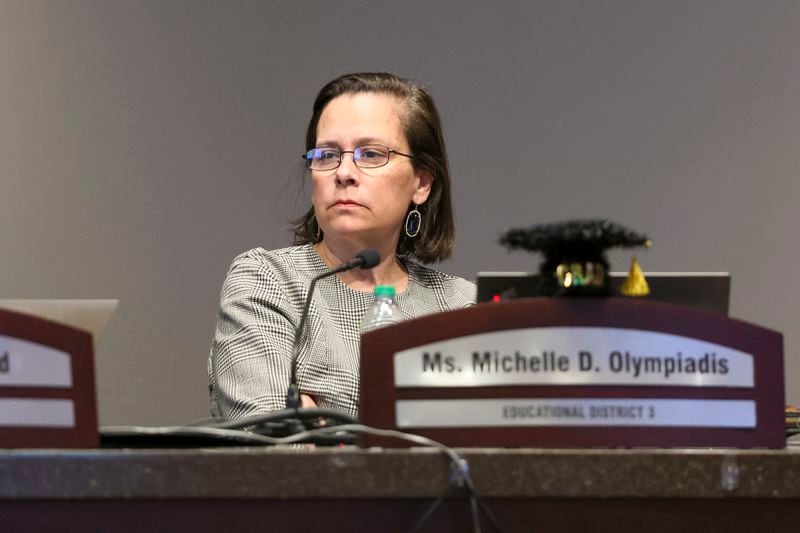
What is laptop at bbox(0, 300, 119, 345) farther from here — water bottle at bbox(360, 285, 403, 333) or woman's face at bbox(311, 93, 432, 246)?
woman's face at bbox(311, 93, 432, 246)

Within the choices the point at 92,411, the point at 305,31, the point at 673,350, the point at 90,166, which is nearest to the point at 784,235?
the point at 305,31

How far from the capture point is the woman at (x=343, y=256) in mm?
1724

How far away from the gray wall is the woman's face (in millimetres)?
950

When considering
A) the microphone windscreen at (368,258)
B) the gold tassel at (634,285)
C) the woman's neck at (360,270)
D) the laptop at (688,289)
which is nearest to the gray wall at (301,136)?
the woman's neck at (360,270)

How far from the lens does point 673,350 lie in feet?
2.75

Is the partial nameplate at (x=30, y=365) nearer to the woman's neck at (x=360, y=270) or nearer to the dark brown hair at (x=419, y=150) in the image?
the woman's neck at (x=360, y=270)

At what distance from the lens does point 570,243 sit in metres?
0.88

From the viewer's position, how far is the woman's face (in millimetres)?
1949

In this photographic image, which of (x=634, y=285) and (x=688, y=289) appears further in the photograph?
(x=688, y=289)

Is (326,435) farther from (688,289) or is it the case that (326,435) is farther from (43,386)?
(688,289)

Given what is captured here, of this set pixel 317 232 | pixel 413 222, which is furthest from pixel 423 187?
pixel 317 232

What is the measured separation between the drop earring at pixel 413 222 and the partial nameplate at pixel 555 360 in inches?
53.6

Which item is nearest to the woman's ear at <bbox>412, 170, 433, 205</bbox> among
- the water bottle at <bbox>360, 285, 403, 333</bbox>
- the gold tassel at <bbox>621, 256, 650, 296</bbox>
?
the water bottle at <bbox>360, 285, 403, 333</bbox>

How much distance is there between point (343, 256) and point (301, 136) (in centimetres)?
107
